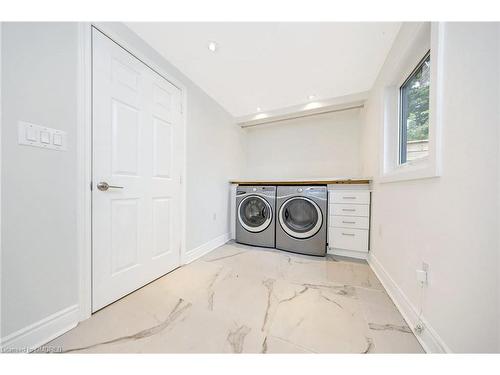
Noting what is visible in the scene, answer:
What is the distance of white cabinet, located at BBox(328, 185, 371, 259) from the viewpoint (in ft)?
6.68

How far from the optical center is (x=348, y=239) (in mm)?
2098

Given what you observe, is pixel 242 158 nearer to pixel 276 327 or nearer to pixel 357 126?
pixel 357 126

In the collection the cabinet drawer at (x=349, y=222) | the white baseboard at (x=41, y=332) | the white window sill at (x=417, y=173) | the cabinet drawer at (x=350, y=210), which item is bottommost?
the white baseboard at (x=41, y=332)

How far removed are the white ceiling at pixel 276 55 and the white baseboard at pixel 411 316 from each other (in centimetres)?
193

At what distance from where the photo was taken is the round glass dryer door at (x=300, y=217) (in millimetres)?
2170

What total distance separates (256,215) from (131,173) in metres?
1.64

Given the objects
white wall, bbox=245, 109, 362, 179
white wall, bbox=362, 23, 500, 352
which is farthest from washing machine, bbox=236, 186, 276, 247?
white wall, bbox=362, 23, 500, 352

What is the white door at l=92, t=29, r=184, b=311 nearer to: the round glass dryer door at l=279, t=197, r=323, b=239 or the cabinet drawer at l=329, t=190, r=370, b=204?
the round glass dryer door at l=279, t=197, r=323, b=239

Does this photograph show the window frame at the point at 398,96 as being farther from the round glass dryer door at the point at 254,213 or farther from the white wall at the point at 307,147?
the round glass dryer door at the point at 254,213

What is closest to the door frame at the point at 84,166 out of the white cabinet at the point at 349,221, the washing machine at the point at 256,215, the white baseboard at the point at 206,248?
the white baseboard at the point at 206,248

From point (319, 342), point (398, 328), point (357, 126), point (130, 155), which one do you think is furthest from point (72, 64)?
point (357, 126)

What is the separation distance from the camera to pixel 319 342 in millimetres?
916

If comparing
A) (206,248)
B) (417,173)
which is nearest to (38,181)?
(206,248)
